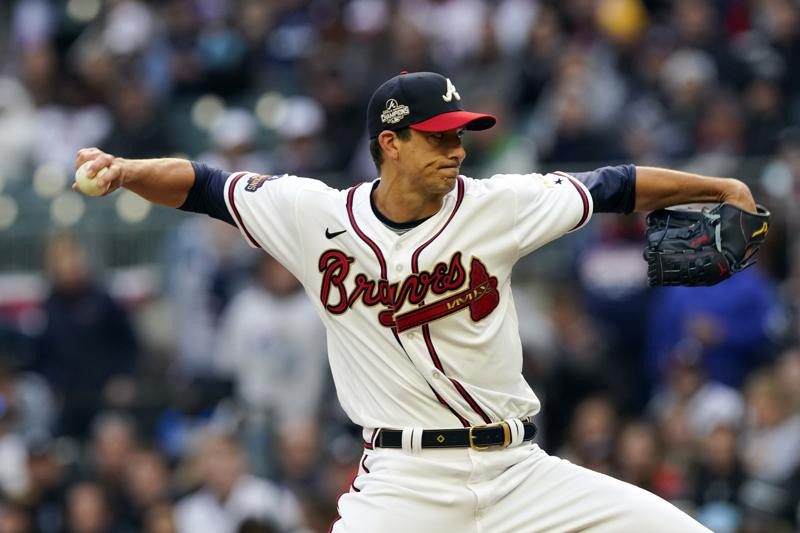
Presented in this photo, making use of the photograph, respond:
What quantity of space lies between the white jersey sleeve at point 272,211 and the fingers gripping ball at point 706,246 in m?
1.31

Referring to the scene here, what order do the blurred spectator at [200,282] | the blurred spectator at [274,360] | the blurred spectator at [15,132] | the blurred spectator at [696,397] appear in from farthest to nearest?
the blurred spectator at [15,132] < the blurred spectator at [200,282] < the blurred spectator at [274,360] < the blurred spectator at [696,397]

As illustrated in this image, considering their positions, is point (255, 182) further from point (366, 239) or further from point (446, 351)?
point (446, 351)

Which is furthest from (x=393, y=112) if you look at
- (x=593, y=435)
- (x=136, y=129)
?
(x=136, y=129)

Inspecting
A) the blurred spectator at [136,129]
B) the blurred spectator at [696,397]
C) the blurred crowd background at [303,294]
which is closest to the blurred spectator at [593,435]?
the blurred crowd background at [303,294]

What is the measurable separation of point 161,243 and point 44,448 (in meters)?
2.09

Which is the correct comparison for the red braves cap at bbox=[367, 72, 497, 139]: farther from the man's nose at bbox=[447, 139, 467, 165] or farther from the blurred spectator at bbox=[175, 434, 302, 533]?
the blurred spectator at bbox=[175, 434, 302, 533]

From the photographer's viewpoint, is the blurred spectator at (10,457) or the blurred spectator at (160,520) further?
the blurred spectator at (10,457)

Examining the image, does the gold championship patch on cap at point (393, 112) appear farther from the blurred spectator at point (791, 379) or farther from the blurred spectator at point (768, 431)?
the blurred spectator at point (791, 379)

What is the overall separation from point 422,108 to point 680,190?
1.02 meters

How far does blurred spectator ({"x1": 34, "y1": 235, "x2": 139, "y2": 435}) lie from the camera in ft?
37.8

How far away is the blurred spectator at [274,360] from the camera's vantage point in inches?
426

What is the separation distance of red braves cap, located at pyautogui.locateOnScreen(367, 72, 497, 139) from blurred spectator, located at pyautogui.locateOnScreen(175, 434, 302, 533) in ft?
14.1

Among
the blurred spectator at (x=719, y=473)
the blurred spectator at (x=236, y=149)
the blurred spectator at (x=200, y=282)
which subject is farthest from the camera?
the blurred spectator at (x=236, y=149)

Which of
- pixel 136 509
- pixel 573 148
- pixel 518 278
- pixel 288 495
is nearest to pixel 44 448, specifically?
pixel 136 509
